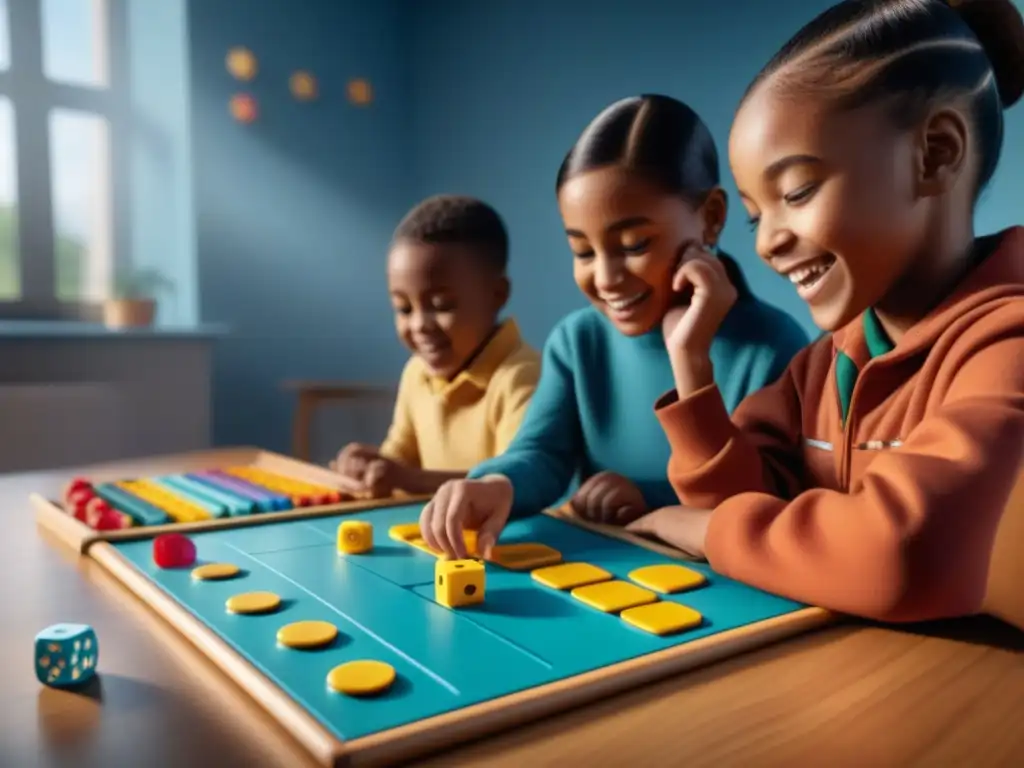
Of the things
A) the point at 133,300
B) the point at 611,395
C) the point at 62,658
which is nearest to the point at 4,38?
the point at 133,300

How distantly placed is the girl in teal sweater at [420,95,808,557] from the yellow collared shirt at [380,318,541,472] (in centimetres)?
18

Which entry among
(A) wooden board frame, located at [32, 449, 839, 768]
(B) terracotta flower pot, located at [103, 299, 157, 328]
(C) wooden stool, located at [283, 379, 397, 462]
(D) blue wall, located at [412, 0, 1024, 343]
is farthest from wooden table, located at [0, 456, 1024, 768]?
(B) terracotta flower pot, located at [103, 299, 157, 328]

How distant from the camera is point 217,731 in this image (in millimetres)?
417

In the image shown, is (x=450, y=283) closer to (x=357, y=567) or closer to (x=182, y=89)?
(x=357, y=567)

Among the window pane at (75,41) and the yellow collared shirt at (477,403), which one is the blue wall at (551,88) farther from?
the window pane at (75,41)

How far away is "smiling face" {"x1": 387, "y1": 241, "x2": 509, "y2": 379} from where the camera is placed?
3.86 ft

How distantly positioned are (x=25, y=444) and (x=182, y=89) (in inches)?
43.3

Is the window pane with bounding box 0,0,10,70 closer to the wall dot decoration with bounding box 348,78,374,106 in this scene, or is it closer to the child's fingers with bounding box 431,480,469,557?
the wall dot decoration with bounding box 348,78,374,106

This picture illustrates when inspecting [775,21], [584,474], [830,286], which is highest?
[775,21]

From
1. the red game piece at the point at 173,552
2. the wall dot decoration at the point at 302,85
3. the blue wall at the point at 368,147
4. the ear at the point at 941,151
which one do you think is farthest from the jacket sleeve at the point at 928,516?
the wall dot decoration at the point at 302,85

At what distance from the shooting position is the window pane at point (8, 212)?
242cm

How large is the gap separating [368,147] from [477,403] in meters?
1.92

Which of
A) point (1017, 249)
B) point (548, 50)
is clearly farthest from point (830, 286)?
point (548, 50)

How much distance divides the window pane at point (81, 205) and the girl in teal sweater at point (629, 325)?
80.5 inches
